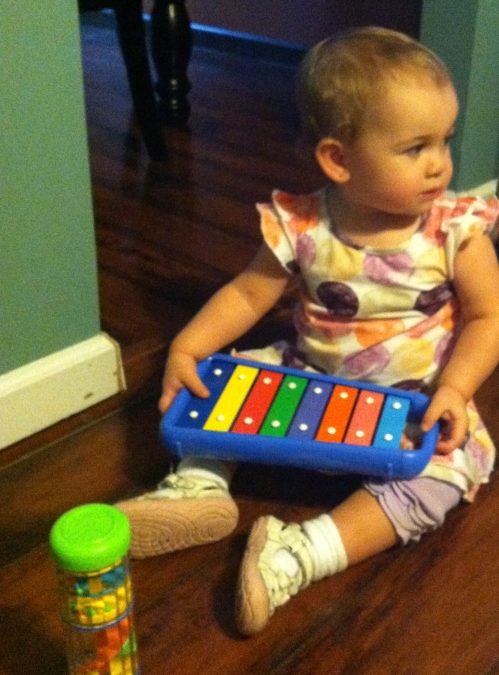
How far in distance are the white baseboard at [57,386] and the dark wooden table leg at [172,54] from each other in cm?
131

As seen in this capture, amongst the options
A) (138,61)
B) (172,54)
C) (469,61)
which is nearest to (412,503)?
(469,61)

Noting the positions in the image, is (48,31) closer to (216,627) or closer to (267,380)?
(267,380)

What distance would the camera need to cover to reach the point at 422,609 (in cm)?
87

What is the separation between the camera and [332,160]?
972mm

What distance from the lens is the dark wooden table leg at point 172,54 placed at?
2201 millimetres

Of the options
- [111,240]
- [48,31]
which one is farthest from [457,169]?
[48,31]

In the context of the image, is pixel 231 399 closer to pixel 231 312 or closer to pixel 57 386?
pixel 231 312

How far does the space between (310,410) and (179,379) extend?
0.16m

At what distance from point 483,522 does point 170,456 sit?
15.1 inches

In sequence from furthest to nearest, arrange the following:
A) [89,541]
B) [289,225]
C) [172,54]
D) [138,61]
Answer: [172,54] < [138,61] < [289,225] < [89,541]

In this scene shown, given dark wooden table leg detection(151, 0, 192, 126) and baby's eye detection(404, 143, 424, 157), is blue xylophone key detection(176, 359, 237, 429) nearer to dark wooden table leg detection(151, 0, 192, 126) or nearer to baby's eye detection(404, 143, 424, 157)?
baby's eye detection(404, 143, 424, 157)

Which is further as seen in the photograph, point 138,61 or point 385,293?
point 138,61

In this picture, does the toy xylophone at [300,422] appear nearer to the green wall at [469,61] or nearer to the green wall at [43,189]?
the green wall at [43,189]

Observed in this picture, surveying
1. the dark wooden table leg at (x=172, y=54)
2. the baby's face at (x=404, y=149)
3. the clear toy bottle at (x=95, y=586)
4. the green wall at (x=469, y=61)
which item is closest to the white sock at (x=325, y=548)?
the clear toy bottle at (x=95, y=586)
